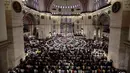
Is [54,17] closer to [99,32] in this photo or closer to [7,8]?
[99,32]

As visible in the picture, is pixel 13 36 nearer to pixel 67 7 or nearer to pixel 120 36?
pixel 120 36

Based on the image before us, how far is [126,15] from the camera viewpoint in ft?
27.5

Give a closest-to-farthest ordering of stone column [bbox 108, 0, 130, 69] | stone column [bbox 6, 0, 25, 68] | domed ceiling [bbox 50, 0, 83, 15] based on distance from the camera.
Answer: stone column [bbox 108, 0, 130, 69] < stone column [bbox 6, 0, 25, 68] < domed ceiling [bbox 50, 0, 83, 15]

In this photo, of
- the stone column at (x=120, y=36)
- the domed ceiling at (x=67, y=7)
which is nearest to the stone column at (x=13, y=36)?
the stone column at (x=120, y=36)

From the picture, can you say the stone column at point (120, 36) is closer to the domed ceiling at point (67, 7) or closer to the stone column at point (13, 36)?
the stone column at point (13, 36)

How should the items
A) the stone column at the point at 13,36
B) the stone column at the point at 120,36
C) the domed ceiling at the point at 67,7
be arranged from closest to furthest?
the stone column at the point at 120,36, the stone column at the point at 13,36, the domed ceiling at the point at 67,7

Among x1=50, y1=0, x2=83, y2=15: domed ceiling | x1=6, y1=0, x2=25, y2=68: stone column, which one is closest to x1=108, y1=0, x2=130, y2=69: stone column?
x1=6, y1=0, x2=25, y2=68: stone column

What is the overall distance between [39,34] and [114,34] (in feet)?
54.1

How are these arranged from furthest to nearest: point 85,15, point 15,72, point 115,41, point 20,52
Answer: point 85,15 < point 20,52 < point 115,41 < point 15,72

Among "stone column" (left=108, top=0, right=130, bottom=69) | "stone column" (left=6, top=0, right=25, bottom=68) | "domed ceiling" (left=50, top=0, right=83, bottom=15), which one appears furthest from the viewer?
"domed ceiling" (left=50, top=0, right=83, bottom=15)

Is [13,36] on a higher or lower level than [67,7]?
lower

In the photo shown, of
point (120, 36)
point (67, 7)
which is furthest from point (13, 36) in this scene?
point (67, 7)

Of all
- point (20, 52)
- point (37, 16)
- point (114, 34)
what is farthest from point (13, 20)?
point (37, 16)

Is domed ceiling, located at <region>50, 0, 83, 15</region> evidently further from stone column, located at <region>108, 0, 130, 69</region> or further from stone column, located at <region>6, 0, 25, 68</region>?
stone column, located at <region>108, 0, 130, 69</region>
